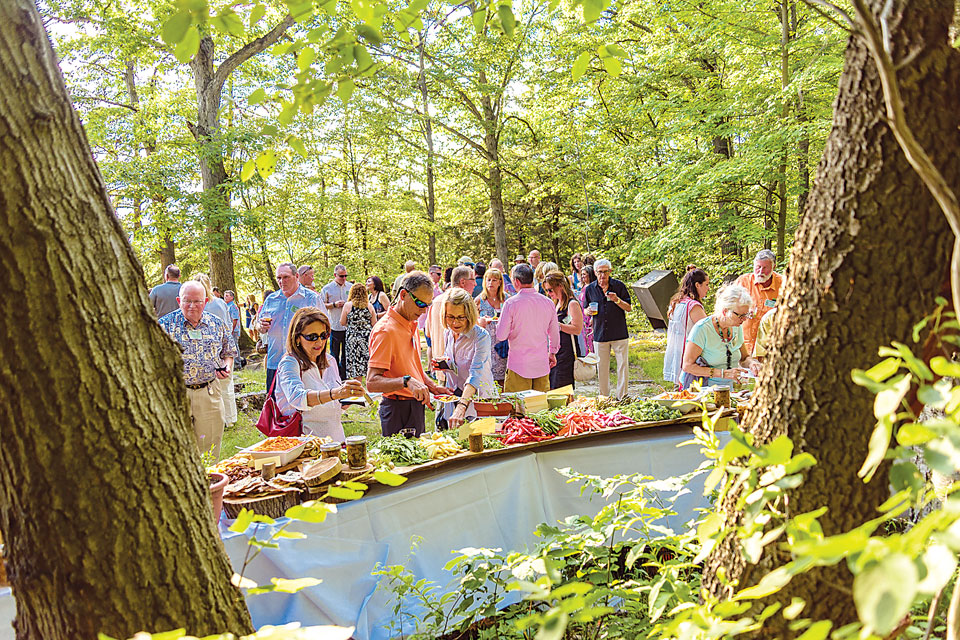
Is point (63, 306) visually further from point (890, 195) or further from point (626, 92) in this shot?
point (626, 92)

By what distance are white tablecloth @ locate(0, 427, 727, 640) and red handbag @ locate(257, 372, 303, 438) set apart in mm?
1022

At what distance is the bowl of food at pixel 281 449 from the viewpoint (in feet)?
10.6

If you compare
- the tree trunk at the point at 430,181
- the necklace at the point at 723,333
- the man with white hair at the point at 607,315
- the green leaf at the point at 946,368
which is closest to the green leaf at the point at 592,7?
the green leaf at the point at 946,368

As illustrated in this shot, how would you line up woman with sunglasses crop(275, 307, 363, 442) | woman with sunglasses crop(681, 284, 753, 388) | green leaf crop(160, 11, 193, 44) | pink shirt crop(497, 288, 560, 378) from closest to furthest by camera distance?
green leaf crop(160, 11, 193, 44) < woman with sunglasses crop(275, 307, 363, 442) < woman with sunglasses crop(681, 284, 753, 388) < pink shirt crop(497, 288, 560, 378)

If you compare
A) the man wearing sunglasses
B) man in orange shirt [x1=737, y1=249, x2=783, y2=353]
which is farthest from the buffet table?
the man wearing sunglasses

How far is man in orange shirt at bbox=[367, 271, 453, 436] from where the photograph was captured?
423 centimetres

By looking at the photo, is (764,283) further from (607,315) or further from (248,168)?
(248,168)

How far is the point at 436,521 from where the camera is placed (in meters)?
3.34

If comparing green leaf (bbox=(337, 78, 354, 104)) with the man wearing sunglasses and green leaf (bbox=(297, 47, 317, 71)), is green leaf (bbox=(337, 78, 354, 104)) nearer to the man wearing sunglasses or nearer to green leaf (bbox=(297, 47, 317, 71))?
green leaf (bbox=(297, 47, 317, 71))

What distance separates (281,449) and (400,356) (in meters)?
1.15

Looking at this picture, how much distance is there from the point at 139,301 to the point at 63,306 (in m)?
0.16

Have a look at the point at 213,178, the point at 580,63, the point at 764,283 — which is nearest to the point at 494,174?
the point at 213,178

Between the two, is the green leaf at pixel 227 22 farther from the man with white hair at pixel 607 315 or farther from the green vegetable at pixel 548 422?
the man with white hair at pixel 607 315

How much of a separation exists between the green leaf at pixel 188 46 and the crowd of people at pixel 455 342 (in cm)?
177
